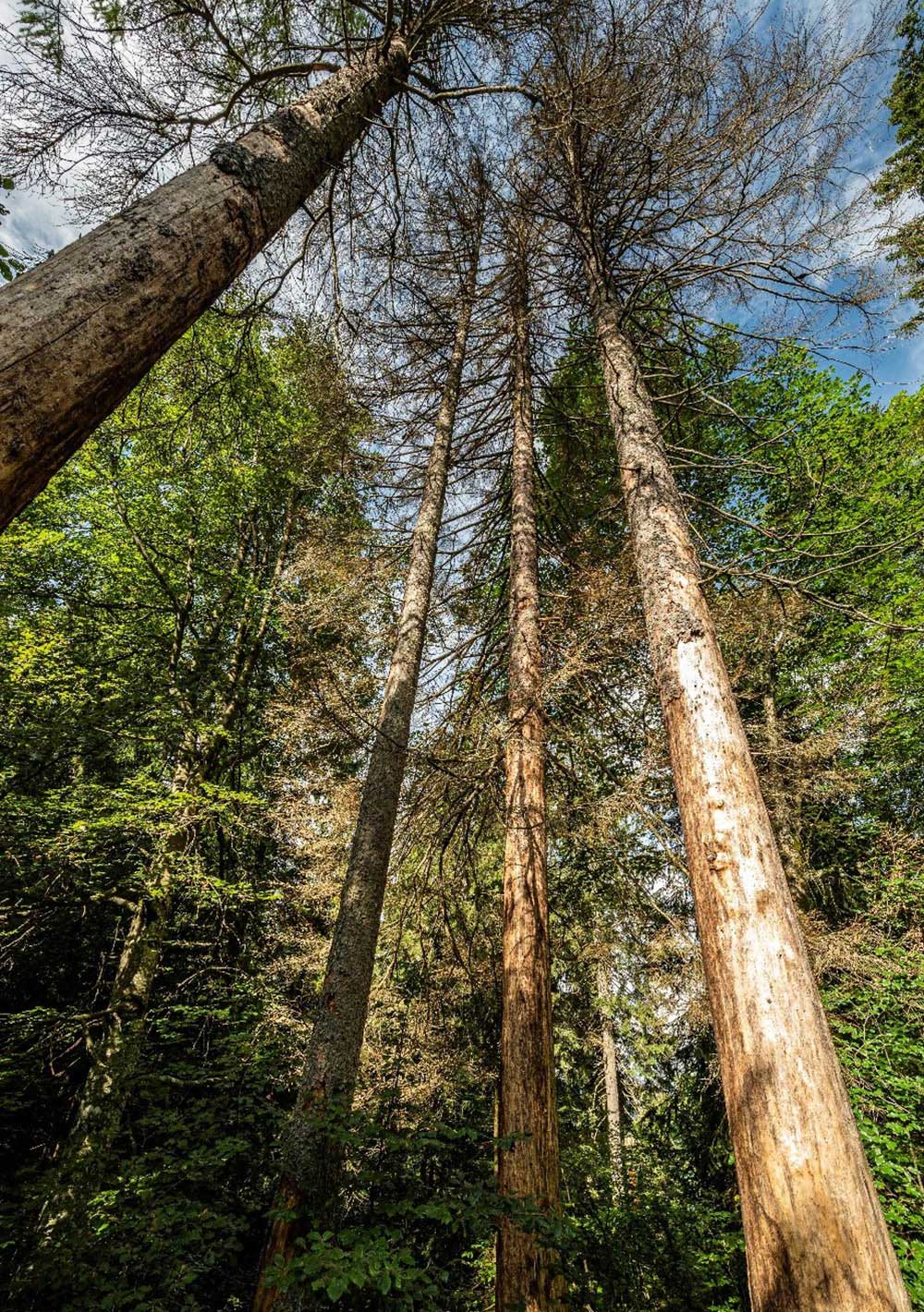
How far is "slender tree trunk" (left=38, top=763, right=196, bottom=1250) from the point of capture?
13.5ft

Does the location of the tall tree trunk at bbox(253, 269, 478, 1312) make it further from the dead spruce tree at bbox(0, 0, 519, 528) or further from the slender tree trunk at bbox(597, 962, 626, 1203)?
the slender tree trunk at bbox(597, 962, 626, 1203)

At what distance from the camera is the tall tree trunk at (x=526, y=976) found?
2871 mm

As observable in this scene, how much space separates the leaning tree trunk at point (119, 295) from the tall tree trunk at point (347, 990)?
2.66 m

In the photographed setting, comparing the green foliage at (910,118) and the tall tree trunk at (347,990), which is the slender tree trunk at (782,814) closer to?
the tall tree trunk at (347,990)

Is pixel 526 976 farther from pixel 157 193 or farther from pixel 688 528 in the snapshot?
pixel 157 193

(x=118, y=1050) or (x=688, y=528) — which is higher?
(x=688, y=528)

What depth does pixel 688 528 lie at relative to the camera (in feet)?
12.2

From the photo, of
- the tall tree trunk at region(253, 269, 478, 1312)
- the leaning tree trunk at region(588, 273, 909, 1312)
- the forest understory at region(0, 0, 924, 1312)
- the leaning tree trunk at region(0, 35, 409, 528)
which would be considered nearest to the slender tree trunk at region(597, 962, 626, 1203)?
the forest understory at region(0, 0, 924, 1312)

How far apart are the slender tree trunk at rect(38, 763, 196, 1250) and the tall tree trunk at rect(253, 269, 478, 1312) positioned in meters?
2.00

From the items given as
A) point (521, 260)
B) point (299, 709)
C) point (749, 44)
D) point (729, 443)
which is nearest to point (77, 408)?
point (299, 709)

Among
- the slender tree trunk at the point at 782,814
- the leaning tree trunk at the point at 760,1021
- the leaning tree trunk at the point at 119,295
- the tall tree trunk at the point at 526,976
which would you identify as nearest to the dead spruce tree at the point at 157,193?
the leaning tree trunk at the point at 119,295

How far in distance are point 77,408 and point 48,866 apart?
6.63 metres

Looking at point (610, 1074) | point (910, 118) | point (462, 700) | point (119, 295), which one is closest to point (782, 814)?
point (462, 700)

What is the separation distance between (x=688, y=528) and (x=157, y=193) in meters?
3.33
